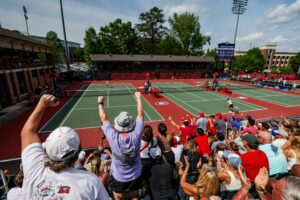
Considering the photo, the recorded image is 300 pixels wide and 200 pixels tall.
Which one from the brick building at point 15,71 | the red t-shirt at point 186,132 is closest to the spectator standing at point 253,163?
the red t-shirt at point 186,132

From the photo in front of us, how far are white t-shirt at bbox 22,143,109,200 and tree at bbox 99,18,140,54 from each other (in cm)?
5328

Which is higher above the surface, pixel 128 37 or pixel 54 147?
pixel 128 37

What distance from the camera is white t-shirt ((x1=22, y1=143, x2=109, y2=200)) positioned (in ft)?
4.90

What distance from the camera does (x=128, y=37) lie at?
5322 centimetres

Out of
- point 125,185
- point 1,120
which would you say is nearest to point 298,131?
point 125,185

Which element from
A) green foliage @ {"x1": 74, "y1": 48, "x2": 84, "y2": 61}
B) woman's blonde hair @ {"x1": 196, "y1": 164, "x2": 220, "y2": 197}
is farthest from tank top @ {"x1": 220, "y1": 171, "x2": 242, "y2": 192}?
green foliage @ {"x1": 74, "y1": 48, "x2": 84, "y2": 61}

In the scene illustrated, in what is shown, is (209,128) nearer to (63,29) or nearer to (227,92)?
(227,92)

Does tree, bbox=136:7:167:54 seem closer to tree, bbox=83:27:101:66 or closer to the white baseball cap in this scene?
tree, bbox=83:27:101:66

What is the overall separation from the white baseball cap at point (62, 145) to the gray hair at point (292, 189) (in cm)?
257

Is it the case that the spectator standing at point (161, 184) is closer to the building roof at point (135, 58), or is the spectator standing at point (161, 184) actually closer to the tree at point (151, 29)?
the building roof at point (135, 58)

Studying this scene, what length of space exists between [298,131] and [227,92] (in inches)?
844

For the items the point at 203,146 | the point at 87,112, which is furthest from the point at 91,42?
the point at 203,146

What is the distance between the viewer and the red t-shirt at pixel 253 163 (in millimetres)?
4219

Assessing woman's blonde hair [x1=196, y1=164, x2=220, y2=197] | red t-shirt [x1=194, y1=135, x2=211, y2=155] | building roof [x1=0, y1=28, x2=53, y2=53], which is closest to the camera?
woman's blonde hair [x1=196, y1=164, x2=220, y2=197]
